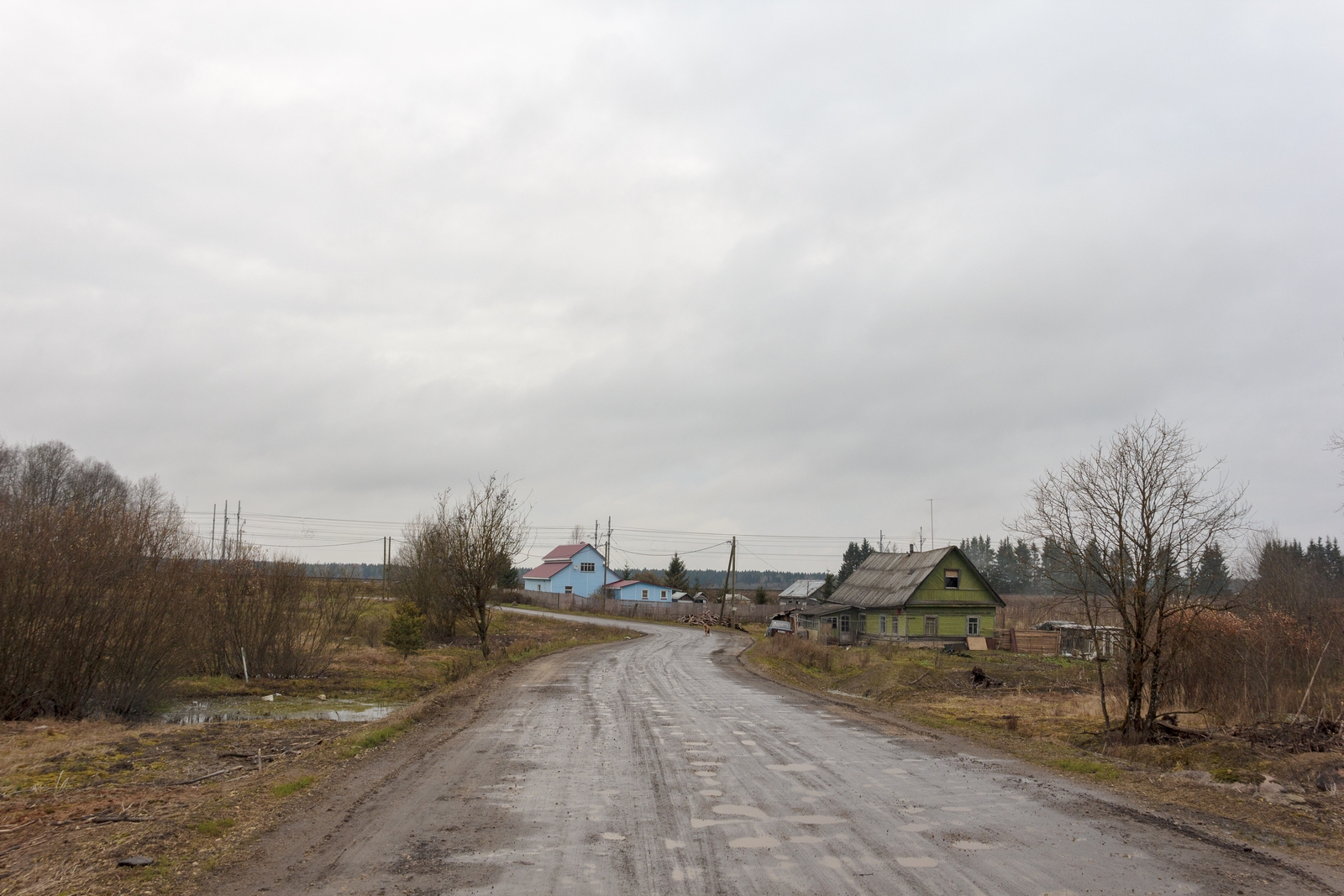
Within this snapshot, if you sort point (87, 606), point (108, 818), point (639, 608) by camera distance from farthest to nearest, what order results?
point (639, 608) → point (87, 606) → point (108, 818)

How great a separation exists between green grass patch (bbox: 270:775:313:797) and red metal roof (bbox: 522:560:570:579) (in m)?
93.3

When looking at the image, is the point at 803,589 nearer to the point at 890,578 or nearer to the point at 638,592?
the point at 638,592

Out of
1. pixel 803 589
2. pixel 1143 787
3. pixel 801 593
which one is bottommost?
pixel 801 593

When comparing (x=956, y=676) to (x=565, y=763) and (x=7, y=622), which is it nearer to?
(x=565, y=763)

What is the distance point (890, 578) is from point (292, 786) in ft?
169

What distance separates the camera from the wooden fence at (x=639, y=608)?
3095 inches

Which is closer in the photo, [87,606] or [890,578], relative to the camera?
[87,606]

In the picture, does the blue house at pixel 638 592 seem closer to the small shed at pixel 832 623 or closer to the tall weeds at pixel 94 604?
the small shed at pixel 832 623

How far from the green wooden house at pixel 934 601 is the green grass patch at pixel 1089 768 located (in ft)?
136

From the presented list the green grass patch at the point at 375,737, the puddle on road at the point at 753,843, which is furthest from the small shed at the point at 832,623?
the puddle on road at the point at 753,843

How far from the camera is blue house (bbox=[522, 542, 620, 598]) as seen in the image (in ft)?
334

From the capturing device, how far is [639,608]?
8044 centimetres

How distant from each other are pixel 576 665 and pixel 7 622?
58.1 feet

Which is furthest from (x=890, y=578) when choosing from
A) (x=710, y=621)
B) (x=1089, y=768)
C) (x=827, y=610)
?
(x=1089, y=768)
